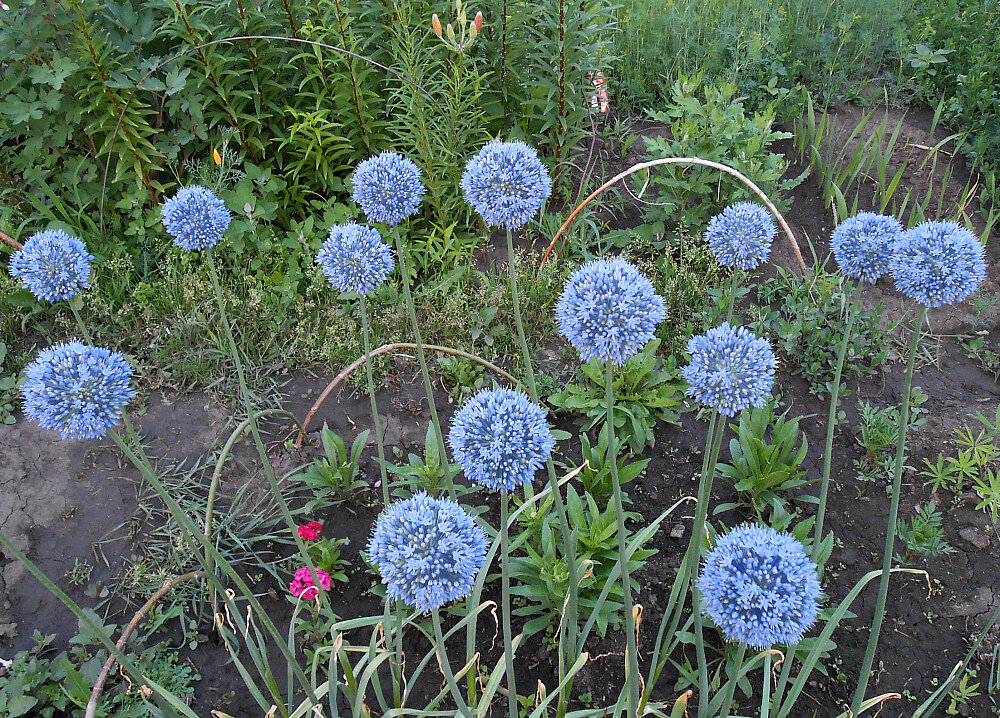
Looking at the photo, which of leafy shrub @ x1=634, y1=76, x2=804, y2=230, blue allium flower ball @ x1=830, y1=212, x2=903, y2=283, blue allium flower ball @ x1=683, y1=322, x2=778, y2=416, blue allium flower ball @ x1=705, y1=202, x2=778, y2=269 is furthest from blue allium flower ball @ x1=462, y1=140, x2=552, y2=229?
leafy shrub @ x1=634, y1=76, x2=804, y2=230

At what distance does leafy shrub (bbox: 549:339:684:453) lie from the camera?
3.55 meters

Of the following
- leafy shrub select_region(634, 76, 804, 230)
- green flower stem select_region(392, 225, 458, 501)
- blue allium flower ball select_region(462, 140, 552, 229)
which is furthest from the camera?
leafy shrub select_region(634, 76, 804, 230)

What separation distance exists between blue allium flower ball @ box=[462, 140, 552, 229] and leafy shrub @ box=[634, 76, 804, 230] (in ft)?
7.47

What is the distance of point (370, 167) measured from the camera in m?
2.29

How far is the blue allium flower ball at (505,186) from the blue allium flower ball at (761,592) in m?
1.16

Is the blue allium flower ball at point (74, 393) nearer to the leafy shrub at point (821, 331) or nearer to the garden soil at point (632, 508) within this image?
the garden soil at point (632, 508)

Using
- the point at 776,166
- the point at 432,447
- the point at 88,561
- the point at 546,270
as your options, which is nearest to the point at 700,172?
the point at 776,166

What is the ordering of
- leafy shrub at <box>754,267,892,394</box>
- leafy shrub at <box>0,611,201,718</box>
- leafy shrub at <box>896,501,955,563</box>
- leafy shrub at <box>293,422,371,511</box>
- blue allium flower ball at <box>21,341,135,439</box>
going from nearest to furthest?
blue allium flower ball at <box>21,341,135,439</box>
leafy shrub at <box>0,611,201,718</box>
leafy shrub at <box>896,501,955,563</box>
leafy shrub at <box>293,422,371,511</box>
leafy shrub at <box>754,267,892,394</box>

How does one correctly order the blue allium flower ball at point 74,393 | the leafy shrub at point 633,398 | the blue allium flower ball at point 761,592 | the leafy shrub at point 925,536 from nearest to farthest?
the blue allium flower ball at point 761,592, the blue allium flower ball at point 74,393, the leafy shrub at point 925,536, the leafy shrub at point 633,398

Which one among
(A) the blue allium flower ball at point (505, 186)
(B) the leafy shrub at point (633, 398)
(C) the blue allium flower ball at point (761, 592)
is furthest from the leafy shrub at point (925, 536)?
(A) the blue allium flower ball at point (505, 186)

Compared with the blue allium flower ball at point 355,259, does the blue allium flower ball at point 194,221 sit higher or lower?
higher

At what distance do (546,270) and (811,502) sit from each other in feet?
6.14

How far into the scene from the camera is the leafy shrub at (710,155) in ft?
14.1

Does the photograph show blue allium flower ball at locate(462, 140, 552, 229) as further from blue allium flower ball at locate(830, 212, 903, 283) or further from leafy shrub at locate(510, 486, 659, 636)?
leafy shrub at locate(510, 486, 659, 636)
